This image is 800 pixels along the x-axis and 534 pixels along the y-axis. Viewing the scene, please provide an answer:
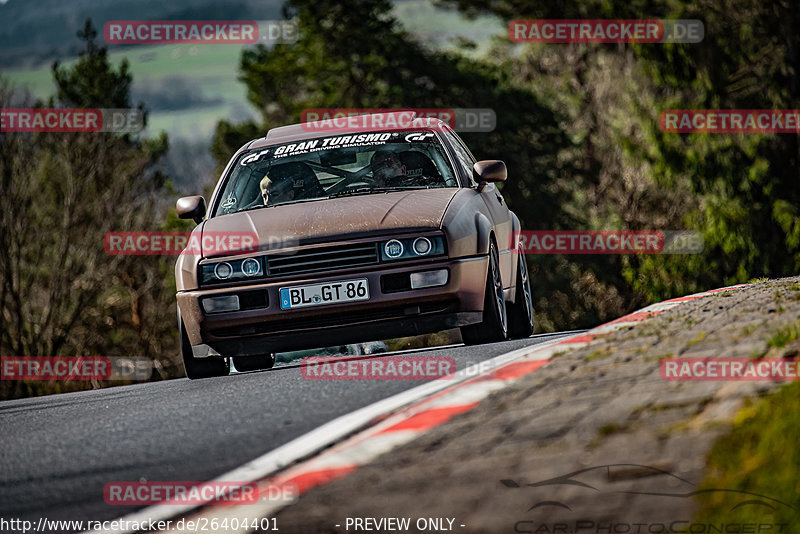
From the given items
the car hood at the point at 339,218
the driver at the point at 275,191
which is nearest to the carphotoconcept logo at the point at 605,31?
the driver at the point at 275,191

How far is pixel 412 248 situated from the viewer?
7816 mm

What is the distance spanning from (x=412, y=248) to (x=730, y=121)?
2491 centimetres

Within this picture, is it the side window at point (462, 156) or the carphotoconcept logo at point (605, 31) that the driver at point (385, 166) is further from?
the carphotoconcept logo at point (605, 31)

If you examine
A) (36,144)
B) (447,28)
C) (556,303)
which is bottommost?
(556,303)

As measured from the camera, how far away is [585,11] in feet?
140

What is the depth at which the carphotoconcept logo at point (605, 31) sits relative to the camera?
31016 mm

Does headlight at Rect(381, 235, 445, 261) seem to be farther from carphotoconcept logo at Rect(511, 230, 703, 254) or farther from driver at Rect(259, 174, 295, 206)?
carphotoconcept logo at Rect(511, 230, 703, 254)

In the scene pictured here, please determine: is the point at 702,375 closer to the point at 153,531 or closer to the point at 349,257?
the point at 153,531

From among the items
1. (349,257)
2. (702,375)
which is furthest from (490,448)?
(349,257)

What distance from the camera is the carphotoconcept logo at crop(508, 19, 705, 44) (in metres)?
31.0

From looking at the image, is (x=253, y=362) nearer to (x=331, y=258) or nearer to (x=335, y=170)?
(x=335, y=170)

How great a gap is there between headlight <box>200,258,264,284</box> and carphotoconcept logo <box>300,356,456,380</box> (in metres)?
0.75

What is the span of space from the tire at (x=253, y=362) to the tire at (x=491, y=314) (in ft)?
5.93

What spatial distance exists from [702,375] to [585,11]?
39641 millimetres
